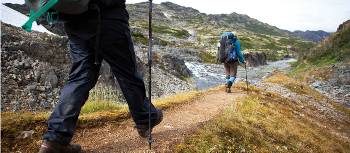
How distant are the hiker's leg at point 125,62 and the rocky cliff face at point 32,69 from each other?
8838 millimetres

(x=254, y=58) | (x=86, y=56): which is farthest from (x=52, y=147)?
(x=254, y=58)

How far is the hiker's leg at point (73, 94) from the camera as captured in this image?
4.86 m

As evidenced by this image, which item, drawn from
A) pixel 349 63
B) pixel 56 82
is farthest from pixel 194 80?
pixel 56 82

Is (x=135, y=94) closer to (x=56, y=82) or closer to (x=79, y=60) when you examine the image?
(x=79, y=60)

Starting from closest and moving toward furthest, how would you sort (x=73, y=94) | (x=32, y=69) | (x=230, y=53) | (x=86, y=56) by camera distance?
(x=73, y=94)
(x=86, y=56)
(x=230, y=53)
(x=32, y=69)

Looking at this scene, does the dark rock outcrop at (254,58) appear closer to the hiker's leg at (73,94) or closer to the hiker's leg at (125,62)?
the hiker's leg at (125,62)

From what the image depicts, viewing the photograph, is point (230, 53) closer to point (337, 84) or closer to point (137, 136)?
point (137, 136)

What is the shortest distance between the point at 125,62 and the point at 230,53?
11.0 meters

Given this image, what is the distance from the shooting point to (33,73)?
53.2 ft

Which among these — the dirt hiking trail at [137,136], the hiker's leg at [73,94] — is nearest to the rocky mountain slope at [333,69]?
the dirt hiking trail at [137,136]

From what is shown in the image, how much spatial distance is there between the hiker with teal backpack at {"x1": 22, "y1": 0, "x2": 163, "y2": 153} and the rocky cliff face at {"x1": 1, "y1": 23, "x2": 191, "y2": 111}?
29.2 feet

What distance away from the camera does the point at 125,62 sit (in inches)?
211

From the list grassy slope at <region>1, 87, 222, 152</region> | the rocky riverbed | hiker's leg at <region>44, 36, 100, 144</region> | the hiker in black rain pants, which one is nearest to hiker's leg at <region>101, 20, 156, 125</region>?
the hiker in black rain pants

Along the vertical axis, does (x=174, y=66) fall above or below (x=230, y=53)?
below
